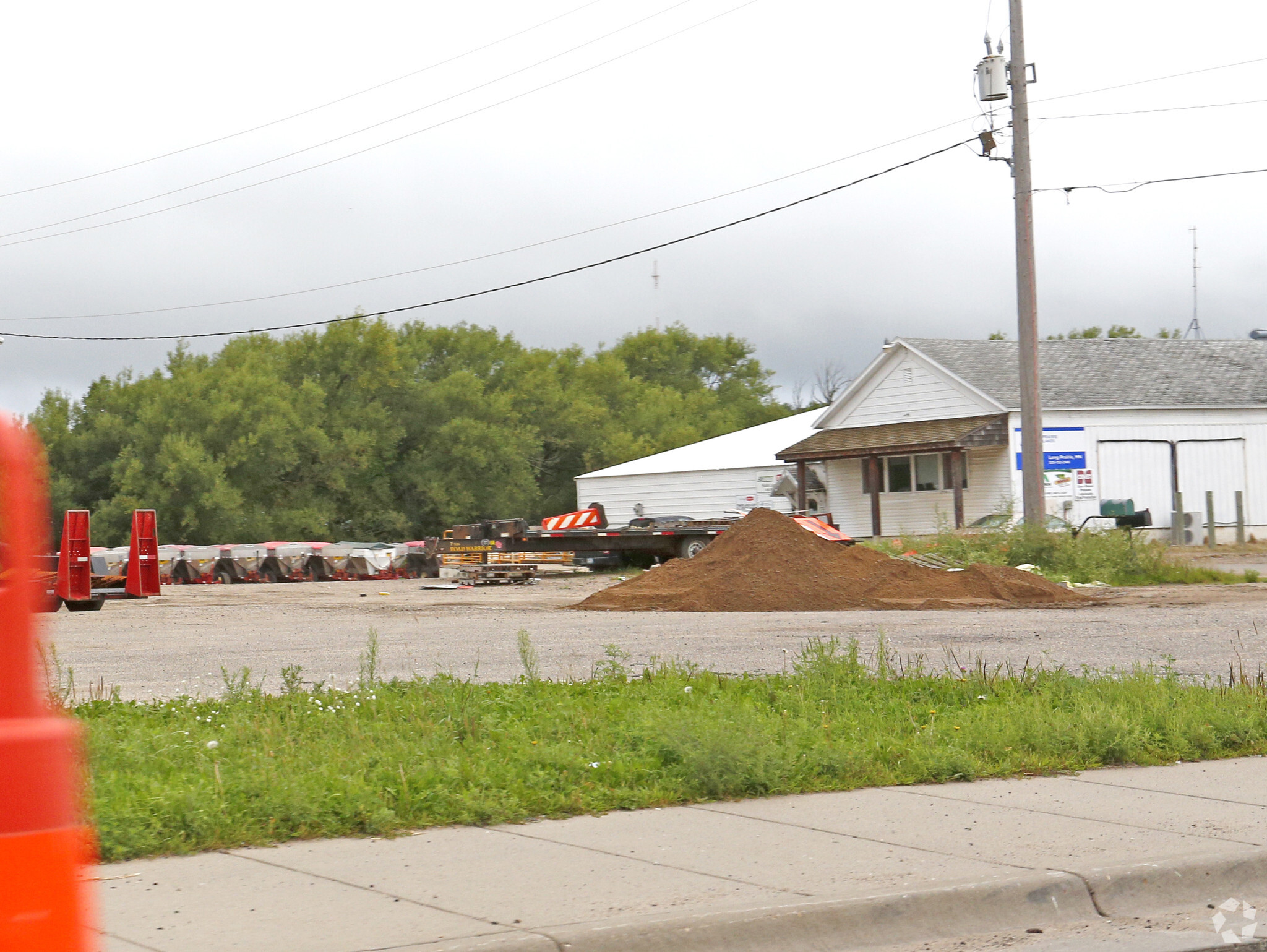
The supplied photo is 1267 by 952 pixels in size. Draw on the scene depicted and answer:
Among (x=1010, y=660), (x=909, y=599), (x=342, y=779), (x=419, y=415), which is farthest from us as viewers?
(x=419, y=415)

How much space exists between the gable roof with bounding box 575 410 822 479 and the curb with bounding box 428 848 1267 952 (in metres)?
40.4

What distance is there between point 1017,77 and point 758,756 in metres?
22.5

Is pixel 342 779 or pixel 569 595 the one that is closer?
pixel 342 779

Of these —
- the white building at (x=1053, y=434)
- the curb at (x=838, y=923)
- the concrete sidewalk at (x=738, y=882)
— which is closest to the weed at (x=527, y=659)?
the concrete sidewalk at (x=738, y=882)

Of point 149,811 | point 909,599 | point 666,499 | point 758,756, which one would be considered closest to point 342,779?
point 149,811

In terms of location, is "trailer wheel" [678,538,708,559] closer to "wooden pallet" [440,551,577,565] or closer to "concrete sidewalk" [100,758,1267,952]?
Result: "wooden pallet" [440,551,577,565]

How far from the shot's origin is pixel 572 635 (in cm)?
1769

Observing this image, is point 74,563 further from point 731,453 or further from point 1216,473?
point 1216,473

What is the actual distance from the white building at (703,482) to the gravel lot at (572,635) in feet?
67.0

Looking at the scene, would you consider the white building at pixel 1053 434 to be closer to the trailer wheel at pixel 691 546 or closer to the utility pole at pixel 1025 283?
the trailer wheel at pixel 691 546

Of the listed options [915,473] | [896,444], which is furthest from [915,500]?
[896,444]

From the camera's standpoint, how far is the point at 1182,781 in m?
7.96

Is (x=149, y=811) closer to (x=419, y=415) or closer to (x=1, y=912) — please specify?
(x=1, y=912)

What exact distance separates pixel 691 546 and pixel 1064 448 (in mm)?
10810
